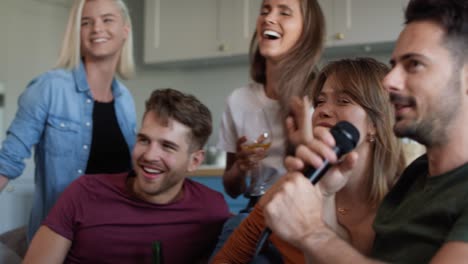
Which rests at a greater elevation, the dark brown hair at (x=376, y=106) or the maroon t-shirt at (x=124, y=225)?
the dark brown hair at (x=376, y=106)

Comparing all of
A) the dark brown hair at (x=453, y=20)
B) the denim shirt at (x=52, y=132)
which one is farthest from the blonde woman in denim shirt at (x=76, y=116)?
the dark brown hair at (x=453, y=20)

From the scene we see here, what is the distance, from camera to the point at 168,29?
401 cm

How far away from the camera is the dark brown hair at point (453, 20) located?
0.86 metres

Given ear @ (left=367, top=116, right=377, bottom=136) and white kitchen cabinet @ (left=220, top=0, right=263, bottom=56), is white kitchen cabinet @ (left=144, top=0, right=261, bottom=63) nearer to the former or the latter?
white kitchen cabinet @ (left=220, top=0, right=263, bottom=56)

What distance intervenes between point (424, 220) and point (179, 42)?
328 cm

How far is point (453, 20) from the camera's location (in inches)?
34.5

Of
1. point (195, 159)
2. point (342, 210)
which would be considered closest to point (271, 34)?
point (195, 159)

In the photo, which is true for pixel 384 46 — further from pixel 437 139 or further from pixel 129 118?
pixel 437 139

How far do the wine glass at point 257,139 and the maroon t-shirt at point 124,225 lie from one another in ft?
0.57

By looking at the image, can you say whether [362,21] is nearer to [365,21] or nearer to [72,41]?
[365,21]

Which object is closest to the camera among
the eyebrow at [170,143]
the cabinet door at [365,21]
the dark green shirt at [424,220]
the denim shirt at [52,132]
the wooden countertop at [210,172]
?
the dark green shirt at [424,220]

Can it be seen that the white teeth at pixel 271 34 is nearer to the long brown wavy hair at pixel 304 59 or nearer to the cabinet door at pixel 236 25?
the long brown wavy hair at pixel 304 59

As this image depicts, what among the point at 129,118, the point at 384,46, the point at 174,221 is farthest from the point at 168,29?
the point at 174,221

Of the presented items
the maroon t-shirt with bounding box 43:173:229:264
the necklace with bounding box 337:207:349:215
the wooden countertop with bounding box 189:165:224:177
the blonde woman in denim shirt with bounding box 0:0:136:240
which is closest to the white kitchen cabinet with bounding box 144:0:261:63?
the wooden countertop with bounding box 189:165:224:177
